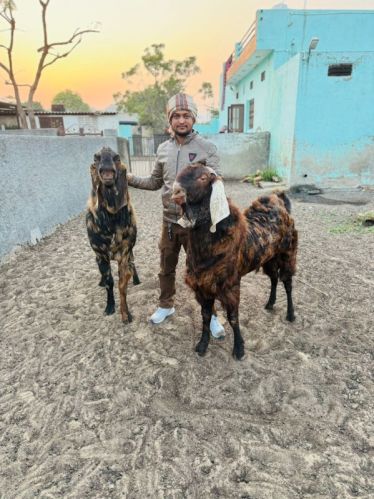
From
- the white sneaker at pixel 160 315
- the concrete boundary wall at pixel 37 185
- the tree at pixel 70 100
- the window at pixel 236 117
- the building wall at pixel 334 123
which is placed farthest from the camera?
the tree at pixel 70 100

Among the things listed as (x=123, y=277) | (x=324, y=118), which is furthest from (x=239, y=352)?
(x=324, y=118)

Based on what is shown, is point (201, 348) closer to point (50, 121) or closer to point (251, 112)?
point (251, 112)

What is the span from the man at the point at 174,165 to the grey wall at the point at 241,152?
420 inches

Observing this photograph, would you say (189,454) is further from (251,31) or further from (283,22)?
(251,31)

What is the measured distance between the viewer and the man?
2.68 m

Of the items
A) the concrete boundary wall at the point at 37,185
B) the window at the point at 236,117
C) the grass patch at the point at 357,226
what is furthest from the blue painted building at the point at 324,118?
the concrete boundary wall at the point at 37,185

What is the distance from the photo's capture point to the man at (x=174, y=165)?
8.79 feet

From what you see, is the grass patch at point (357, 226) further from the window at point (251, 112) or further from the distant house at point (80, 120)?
the distant house at point (80, 120)

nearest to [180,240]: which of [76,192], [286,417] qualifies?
[286,417]

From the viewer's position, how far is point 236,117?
18.2 meters

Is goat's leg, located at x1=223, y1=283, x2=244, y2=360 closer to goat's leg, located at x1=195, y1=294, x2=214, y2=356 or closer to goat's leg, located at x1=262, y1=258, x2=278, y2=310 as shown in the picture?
goat's leg, located at x1=195, y1=294, x2=214, y2=356

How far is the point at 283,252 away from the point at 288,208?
0.46m

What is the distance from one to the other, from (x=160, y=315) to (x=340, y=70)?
10450 millimetres

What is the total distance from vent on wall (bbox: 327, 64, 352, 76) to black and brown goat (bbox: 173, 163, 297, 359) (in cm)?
878
